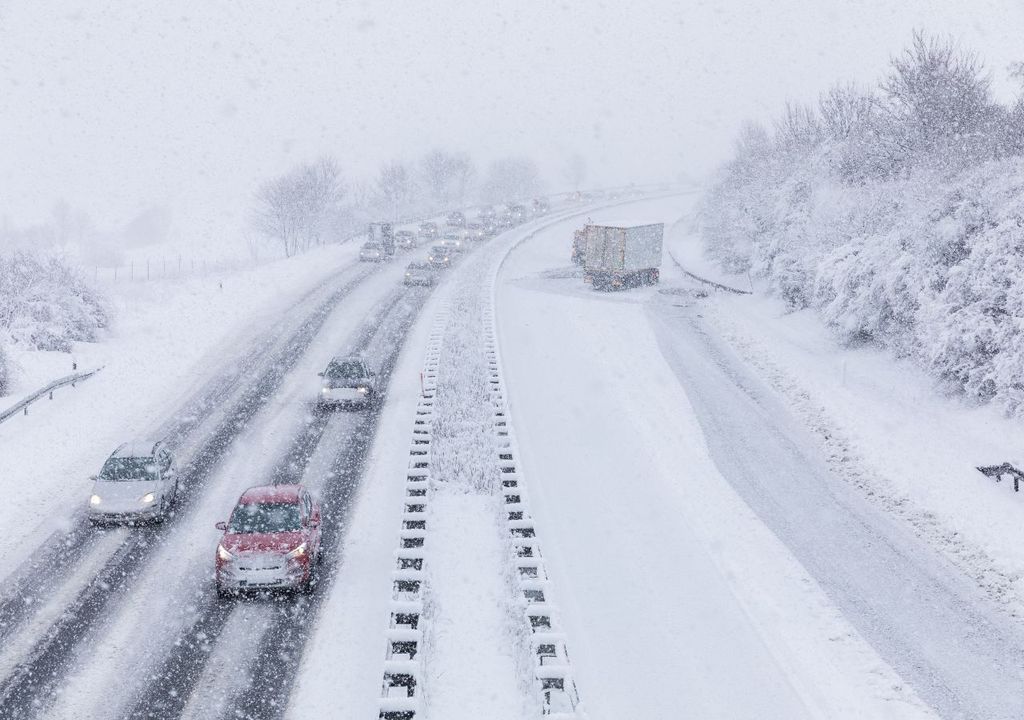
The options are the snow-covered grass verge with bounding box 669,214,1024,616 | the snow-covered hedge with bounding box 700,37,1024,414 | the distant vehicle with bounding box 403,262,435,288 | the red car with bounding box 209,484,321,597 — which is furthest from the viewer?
the distant vehicle with bounding box 403,262,435,288

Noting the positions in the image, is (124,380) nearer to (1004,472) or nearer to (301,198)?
(1004,472)

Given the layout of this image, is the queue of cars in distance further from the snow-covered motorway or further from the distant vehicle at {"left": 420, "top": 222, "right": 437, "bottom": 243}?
the distant vehicle at {"left": 420, "top": 222, "right": 437, "bottom": 243}

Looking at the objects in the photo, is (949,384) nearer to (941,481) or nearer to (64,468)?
(941,481)

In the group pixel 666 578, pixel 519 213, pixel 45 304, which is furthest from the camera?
pixel 519 213

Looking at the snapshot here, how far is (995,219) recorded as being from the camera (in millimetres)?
23703

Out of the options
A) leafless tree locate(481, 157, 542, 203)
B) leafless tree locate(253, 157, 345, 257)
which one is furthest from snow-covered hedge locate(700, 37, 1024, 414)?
leafless tree locate(481, 157, 542, 203)

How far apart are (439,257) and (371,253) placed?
189 inches

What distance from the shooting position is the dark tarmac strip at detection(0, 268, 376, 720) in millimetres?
11383

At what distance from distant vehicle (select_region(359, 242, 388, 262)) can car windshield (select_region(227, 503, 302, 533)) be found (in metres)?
40.6

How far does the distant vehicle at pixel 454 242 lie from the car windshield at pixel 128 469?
4222 cm

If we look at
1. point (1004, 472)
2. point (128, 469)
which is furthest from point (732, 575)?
point (128, 469)

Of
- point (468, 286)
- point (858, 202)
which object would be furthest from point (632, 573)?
point (468, 286)

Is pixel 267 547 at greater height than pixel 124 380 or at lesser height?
lesser

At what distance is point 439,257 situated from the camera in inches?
2079
